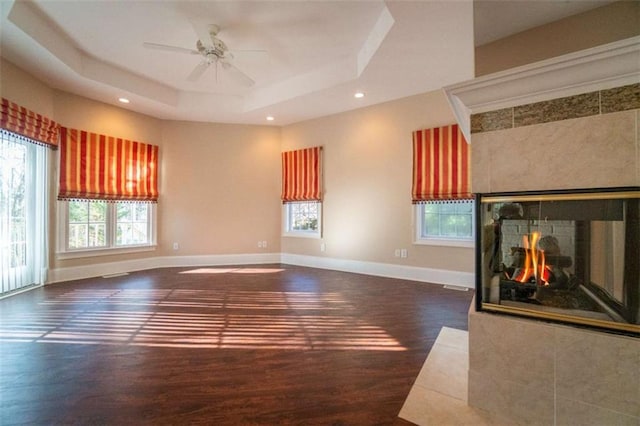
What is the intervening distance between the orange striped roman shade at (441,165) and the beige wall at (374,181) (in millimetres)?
138

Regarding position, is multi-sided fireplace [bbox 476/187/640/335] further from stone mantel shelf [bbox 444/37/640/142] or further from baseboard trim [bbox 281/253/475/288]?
baseboard trim [bbox 281/253/475/288]

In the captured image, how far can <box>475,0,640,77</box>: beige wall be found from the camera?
1.61 metres

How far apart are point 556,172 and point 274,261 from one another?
5.26 m

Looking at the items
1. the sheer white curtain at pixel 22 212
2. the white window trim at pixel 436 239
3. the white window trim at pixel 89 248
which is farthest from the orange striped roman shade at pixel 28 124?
the white window trim at pixel 436 239

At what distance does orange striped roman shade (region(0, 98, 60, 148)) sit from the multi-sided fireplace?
16.6 ft

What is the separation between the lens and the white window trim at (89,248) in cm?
436

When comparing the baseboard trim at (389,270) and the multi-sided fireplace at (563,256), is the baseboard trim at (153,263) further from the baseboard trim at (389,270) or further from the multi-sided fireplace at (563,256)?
the multi-sided fireplace at (563,256)

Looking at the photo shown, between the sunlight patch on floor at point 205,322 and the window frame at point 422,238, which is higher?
the window frame at point 422,238

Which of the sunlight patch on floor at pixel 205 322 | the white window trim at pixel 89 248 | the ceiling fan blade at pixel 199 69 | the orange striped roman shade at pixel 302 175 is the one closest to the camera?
the sunlight patch on floor at pixel 205 322

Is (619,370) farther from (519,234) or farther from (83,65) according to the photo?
(83,65)

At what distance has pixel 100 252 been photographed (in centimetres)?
479

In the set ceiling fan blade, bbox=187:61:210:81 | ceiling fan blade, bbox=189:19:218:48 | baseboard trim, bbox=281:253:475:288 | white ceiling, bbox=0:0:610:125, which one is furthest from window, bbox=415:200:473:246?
ceiling fan blade, bbox=189:19:218:48

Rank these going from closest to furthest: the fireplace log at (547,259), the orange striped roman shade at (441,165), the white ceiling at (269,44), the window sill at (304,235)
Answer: the fireplace log at (547,259), the white ceiling at (269,44), the orange striped roman shade at (441,165), the window sill at (304,235)

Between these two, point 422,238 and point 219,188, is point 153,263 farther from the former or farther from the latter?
point 422,238
